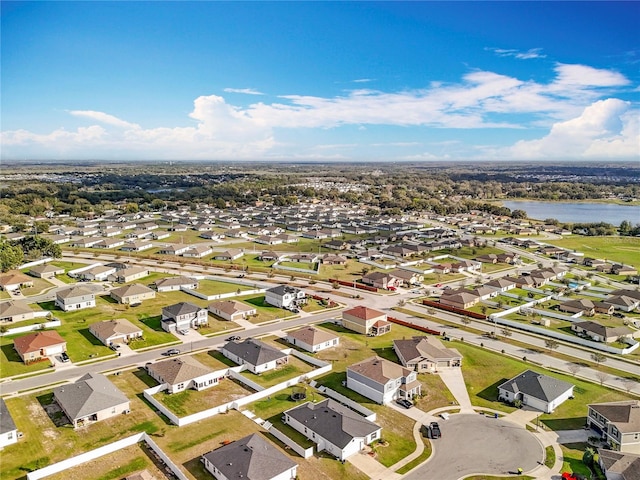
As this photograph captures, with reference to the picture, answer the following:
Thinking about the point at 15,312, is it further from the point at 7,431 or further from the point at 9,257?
the point at 7,431

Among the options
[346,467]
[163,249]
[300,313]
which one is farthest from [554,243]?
[346,467]

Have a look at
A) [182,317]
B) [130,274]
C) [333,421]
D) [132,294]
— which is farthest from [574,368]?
[130,274]

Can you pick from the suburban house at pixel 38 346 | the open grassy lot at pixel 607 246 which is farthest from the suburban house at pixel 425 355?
the open grassy lot at pixel 607 246

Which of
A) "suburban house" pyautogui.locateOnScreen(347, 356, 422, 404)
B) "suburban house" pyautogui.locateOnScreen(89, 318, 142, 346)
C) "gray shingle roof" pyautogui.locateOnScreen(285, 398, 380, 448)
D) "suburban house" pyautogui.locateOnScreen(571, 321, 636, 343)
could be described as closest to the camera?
"gray shingle roof" pyautogui.locateOnScreen(285, 398, 380, 448)

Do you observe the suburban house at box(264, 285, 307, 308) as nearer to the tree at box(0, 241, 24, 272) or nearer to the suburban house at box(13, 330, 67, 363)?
the suburban house at box(13, 330, 67, 363)

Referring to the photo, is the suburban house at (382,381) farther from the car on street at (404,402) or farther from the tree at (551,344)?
the tree at (551,344)

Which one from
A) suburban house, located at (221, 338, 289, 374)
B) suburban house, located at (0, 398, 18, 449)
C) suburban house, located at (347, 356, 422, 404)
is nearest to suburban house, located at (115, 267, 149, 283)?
suburban house, located at (221, 338, 289, 374)

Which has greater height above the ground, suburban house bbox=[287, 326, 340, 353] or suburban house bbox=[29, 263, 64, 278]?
suburban house bbox=[29, 263, 64, 278]
